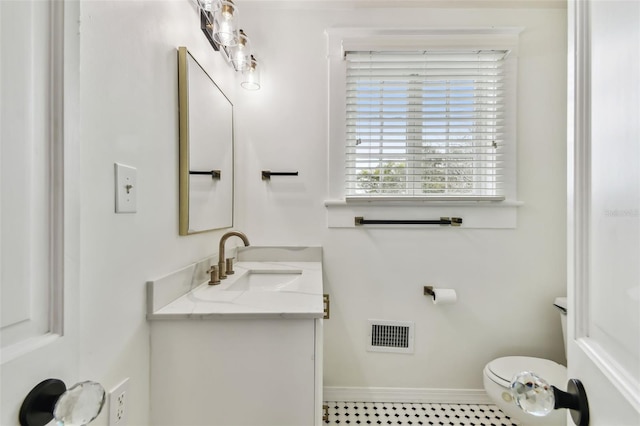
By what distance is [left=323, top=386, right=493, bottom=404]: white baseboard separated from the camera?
164 centimetres

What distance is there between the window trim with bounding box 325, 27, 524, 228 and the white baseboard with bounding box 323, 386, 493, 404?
1.00 metres

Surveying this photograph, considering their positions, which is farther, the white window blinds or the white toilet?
the white window blinds

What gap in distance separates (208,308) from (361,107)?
1.38 m

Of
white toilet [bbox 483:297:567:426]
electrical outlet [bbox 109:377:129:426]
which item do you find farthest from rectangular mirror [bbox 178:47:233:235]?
white toilet [bbox 483:297:567:426]

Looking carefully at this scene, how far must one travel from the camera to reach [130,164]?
781 millimetres

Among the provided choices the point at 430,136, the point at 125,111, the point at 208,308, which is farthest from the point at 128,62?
the point at 430,136

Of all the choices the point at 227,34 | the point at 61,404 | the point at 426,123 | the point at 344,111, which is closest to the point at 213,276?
the point at 61,404

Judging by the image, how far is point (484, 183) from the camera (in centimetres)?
169

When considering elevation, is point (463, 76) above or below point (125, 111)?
above

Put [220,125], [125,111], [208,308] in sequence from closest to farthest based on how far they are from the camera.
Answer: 1. [125,111]
2. [208,308]
3. [220,125]

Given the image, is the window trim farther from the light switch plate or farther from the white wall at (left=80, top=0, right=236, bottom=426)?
the light switch plate

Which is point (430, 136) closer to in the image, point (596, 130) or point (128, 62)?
point (596, 130)

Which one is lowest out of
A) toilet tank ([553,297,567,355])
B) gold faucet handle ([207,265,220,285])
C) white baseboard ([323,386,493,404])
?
white baseboard ([323,386,493,404])

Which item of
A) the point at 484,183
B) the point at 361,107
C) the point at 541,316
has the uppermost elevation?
the point at 361,107
